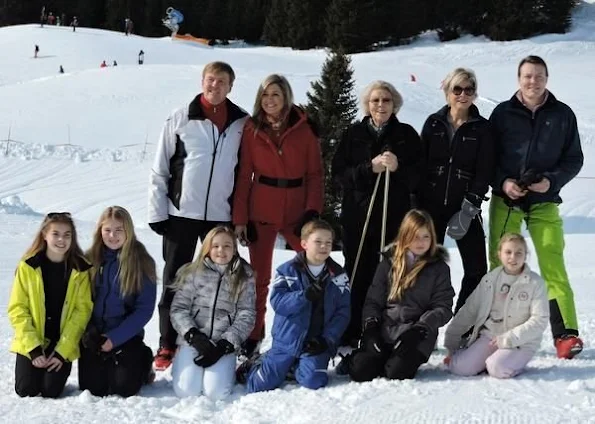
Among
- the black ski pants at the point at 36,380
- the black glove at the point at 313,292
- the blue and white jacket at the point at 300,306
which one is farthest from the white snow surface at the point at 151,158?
the black glove at the point at 313,292

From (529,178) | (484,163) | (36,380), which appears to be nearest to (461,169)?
(484,163)

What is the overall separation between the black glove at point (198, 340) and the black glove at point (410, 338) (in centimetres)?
114

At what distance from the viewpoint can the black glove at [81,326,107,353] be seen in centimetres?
475

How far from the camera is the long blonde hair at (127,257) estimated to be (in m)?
4.91

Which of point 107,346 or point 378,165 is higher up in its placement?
point 378,165

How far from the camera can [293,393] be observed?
15.0 ft

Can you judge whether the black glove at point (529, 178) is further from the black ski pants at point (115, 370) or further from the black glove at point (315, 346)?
the black ski pants at point (115, 370)

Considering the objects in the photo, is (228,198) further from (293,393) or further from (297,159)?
(293,393)

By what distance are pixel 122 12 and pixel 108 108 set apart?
3852cm

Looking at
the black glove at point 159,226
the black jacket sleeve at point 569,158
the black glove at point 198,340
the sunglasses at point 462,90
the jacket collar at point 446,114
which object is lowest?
the black glove at point 198,340

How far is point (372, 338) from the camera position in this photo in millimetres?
4785

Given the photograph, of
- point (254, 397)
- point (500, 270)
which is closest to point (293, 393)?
point (254, 397)

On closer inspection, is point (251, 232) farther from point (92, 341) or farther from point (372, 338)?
point (92, 341)

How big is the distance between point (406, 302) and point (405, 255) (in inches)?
11.6
